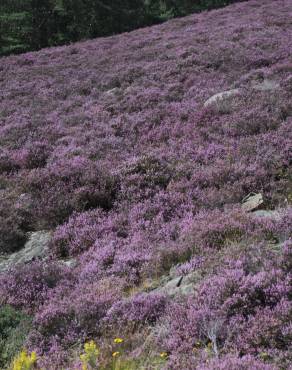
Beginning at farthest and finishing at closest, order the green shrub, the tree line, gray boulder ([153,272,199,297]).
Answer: the tree line, gray boulder ([153,272,199,297]), the green shrub

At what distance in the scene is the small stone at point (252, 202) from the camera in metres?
7.48

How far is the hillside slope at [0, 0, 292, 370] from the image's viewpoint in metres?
4.82

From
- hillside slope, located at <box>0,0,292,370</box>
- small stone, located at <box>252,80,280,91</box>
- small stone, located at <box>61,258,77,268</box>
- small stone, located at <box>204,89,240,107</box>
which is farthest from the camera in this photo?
small stone, located at <box>252,80,280,91</box>

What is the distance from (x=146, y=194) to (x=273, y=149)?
280 centimetres

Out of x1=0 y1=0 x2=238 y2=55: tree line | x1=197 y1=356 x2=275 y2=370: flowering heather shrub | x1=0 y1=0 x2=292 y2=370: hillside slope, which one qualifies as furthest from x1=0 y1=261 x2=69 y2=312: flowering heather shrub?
x1=0 y1=0 x2=238 y2=55: tree line

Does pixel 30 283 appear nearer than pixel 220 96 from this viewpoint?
Yes

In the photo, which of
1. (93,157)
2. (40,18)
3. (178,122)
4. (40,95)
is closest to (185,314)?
(93,157)

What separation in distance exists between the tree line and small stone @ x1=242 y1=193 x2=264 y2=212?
35178mm

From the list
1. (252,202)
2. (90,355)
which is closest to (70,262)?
(252,202)

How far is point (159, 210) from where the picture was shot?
318 inches

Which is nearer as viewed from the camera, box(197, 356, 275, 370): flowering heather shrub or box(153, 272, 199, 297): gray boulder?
box(197, 356, 275, 370): flowering heather shrub

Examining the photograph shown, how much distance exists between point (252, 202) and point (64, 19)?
42070 millimetres

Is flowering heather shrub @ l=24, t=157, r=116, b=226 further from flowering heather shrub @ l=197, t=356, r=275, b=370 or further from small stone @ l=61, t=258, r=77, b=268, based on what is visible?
flowering heather shrub @ l=197, t=356, r=275, b=370

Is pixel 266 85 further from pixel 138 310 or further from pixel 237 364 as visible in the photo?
pixel 237 364
